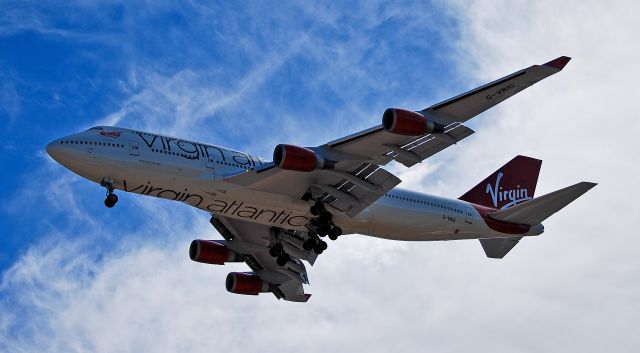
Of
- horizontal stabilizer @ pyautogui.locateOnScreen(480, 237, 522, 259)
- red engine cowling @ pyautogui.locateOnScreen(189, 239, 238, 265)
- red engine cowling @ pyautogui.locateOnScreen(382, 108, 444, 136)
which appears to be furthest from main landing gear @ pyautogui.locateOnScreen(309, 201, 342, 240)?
horizontal stabilizer @ pyautogui.locateOnScreen(480, 237, 522, 259)

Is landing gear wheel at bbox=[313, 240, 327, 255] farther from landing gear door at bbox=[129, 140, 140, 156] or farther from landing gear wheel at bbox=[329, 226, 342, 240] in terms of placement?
landing gear door at bbox=[129, 140, 140, 156]

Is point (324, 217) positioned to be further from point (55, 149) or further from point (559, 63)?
point (559, 63)

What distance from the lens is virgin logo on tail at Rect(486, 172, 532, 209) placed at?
53031 mm

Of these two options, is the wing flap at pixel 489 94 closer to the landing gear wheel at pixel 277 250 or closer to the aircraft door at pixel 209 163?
the aircraft door at pixel 209 163

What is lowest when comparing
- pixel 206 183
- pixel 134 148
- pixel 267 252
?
pixel 206 183

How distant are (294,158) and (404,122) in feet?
16.3

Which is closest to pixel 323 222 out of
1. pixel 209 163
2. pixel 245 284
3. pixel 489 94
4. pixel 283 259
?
pixel 283 259

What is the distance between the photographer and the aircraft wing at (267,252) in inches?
1991

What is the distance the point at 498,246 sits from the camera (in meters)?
51.3

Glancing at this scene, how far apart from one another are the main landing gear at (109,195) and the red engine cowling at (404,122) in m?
11.8

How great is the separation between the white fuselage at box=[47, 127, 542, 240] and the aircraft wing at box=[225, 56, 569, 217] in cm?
78

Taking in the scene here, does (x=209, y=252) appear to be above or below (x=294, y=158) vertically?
above

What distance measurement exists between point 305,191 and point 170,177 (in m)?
6.43

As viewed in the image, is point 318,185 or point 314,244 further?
point 314,244
